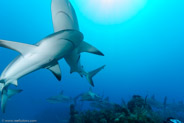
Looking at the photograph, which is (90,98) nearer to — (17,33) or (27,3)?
(27,3)

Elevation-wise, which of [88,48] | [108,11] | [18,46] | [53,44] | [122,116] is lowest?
[122,116]

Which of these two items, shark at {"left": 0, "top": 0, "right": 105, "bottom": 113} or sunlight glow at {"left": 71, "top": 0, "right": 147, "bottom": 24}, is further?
sunlight glow at {"left": 71, "top": 0, "right": 147, "bottom": 24}

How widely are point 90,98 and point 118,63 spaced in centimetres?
8448

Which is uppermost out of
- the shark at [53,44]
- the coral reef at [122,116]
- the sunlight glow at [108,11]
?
the sunlight glow at [108,11]

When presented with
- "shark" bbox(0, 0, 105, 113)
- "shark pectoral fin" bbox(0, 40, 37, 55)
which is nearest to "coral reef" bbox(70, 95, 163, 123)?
"shark" bbox(0, 0, 105, 113)

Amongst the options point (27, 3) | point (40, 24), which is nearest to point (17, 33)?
point (40, 24)

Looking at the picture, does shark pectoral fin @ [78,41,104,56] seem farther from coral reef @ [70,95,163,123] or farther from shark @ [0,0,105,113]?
coral reef @ [70,95,163,123]

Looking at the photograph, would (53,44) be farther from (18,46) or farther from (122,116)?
(122,116)

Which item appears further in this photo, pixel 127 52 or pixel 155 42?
pixel 127 52

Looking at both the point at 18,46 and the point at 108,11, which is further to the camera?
the point at 108,11

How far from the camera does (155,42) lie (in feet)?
256

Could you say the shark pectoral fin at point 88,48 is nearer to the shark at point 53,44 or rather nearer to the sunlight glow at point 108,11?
the shark at point 53,44

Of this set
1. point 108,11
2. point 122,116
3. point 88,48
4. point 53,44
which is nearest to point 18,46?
point 53,44

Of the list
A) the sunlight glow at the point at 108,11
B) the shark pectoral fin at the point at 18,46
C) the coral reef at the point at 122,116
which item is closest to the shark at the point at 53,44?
the shark pectoral fin at the point at 18,46
